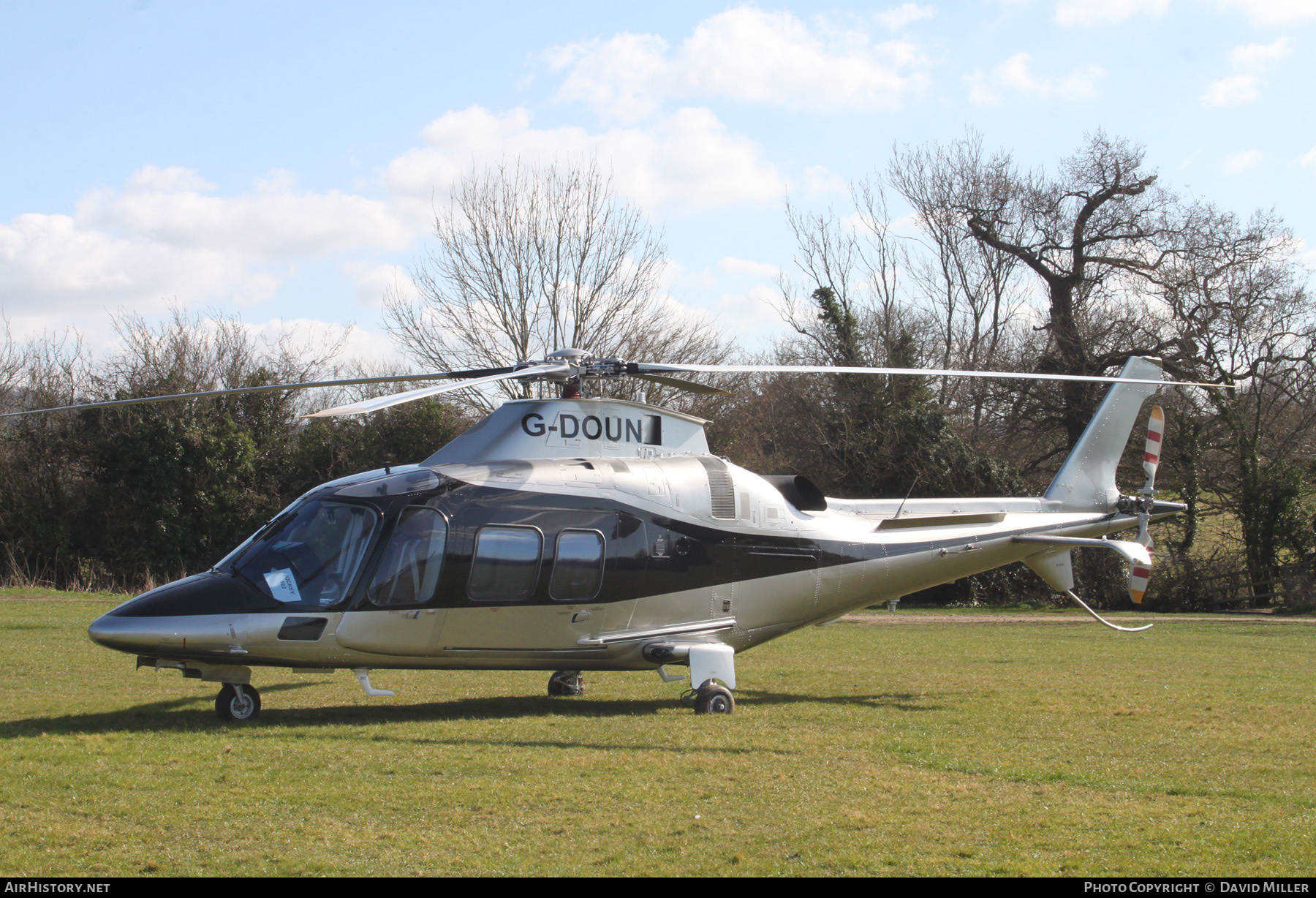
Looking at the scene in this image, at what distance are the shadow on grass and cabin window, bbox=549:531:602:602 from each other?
1.28m

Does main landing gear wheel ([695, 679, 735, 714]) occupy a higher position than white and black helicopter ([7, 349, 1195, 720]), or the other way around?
white and black helicopter ([7, 349, 1195, 720])

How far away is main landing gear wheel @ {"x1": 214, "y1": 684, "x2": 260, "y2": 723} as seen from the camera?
9.88 meters

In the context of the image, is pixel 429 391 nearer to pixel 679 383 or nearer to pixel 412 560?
pixel 412 560

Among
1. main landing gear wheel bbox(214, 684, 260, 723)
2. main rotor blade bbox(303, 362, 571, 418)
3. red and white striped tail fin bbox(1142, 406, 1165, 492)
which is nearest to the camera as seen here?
main rotor blade bbox(303, 362, 571, 418)

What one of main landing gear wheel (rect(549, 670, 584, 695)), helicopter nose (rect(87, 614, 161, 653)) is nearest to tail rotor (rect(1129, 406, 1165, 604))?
main landing gear wheel (rect(549, 670, 584, 695))

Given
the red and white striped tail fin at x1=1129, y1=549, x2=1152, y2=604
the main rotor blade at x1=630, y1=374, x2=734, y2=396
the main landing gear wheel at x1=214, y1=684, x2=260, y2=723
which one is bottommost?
the main landing gear wheel at x1=214, y1=684, x2=260, y2=723

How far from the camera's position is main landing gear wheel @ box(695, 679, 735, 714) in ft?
35.8

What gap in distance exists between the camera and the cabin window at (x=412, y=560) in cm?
995

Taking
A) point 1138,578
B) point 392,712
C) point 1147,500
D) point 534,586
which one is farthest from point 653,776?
point 1147,500

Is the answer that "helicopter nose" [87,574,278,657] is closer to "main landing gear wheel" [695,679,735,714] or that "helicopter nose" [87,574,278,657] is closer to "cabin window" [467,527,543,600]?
"cabin window" [467,527,543,600]

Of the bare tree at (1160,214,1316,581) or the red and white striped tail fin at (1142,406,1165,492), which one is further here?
the bare tree at (1160,214,1316,581)

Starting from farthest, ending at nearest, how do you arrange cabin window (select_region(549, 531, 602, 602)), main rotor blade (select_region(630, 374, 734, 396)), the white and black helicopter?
main rotor blade (select_region(630, 374, 734, 396)) → cabin window (select_region(549, 531, 602, 602)) → the white and black helicopter

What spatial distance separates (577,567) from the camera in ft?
35.0

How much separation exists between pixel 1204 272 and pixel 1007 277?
8.06m
